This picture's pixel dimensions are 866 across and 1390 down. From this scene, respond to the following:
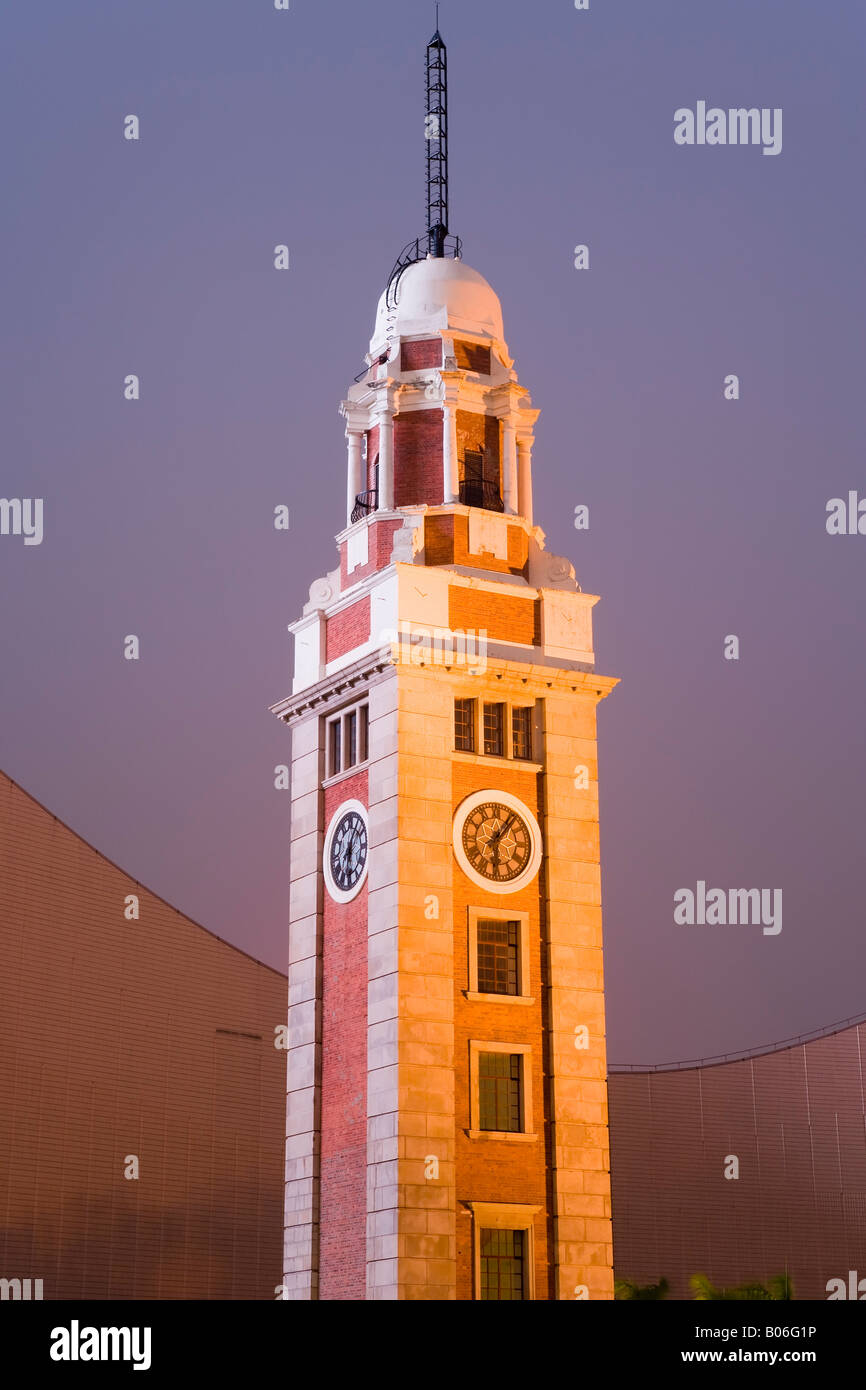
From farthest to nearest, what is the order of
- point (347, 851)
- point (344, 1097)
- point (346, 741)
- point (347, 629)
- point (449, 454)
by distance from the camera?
point (449, 454) < point (347, 629) < point (346, 741) < point (347, 851) < point (344, 1097)

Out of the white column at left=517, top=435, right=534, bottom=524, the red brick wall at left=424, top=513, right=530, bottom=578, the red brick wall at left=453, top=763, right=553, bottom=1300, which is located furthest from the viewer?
the white column at left=517, top=435, right=534, bottom=524

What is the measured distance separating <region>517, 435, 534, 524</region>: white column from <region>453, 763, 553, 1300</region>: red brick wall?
7.01 meters

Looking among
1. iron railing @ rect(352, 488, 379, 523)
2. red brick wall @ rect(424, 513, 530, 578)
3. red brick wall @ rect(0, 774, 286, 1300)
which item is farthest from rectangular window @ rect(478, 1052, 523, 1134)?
red brick wall @ rect(0, 774, 286, 1300)

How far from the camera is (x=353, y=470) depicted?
167 ft

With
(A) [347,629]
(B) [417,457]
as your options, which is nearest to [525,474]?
(B) [417,457]

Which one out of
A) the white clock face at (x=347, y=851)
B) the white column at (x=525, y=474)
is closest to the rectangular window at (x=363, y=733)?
the white clock face at (x=347, y=851)

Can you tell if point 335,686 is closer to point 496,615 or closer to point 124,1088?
point 496,615

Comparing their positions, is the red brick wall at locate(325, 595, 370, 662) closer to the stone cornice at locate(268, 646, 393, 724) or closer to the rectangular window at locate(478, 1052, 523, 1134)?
the stone cornice at locate(268, 646, 393, 724)

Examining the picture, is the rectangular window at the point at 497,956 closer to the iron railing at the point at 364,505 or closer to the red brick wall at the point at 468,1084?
the red brick wall at the point at 468,1084

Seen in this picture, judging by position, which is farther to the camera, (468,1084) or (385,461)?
(385,461)

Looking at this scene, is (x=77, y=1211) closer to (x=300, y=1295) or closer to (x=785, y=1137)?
(x=300, y=1295)

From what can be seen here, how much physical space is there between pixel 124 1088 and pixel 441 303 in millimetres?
26948

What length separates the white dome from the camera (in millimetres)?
A: 51438
